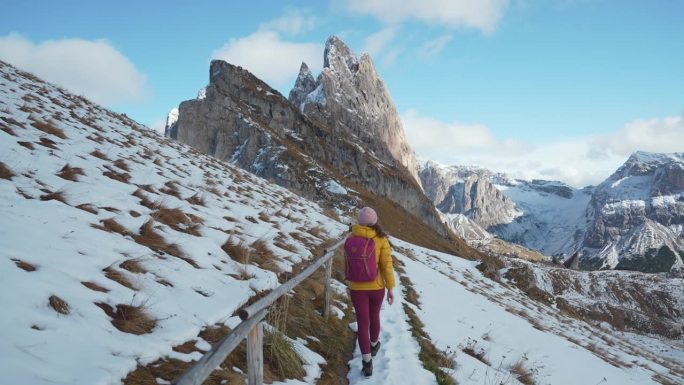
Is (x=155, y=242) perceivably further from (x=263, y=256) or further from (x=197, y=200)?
(x=197, y=200)

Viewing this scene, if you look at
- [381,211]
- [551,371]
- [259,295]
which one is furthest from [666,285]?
[259,295]

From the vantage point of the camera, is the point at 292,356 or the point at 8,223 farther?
the point at 292,356

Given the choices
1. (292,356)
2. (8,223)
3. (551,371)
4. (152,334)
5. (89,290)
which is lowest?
(551,371)

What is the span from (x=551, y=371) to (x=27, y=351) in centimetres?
1000

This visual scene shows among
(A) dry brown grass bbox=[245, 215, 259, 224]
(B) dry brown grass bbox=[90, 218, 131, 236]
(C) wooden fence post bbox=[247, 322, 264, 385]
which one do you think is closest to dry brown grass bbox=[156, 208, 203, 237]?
(B) dry brown grass bbox=[90, 218, 131, 236]

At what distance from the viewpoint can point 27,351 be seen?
2.93 metres

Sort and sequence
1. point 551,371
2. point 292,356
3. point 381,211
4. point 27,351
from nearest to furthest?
point 27,351 < point 292,356 < point 551,371 < point 381,211

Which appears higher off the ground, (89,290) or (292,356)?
(89,290)

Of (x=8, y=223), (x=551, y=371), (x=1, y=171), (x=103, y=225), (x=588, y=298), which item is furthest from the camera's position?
(x=588, y=298)

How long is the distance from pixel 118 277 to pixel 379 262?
3.77m

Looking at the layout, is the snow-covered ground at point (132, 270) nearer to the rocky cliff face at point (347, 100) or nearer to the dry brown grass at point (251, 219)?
the dry brown grass at point (251, 219)

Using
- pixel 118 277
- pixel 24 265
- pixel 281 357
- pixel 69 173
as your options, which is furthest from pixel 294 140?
pixel 24 265

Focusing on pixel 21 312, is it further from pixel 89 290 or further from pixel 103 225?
A: pixel 103 225

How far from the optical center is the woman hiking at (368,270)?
655cm
